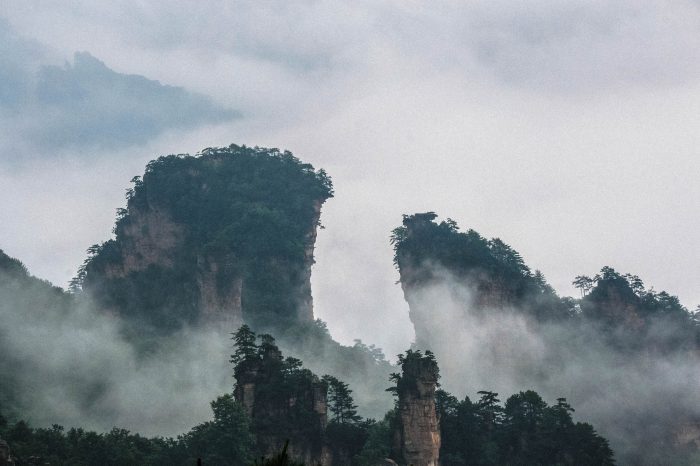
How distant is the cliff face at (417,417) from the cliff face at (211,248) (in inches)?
1567

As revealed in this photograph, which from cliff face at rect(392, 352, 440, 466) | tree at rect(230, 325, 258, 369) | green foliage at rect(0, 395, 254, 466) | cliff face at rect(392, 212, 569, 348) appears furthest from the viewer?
cliff face at rect(392, 212, 569, 348)

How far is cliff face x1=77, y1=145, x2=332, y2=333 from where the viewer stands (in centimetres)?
12988

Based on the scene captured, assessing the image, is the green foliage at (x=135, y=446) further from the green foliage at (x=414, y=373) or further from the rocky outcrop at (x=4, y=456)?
the green foliage at (x=414, y=373)

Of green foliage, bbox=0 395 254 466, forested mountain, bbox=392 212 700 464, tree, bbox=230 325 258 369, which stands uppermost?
forested mountain, bbox=392 212 700 464

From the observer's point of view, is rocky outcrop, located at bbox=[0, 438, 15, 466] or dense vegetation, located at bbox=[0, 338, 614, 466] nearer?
rocky outcrop, located at bbox=[0, 438, 15, 466]

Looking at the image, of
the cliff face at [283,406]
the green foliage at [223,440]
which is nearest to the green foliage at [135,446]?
the green foliage at [223,440]

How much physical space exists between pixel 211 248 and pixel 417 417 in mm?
45606

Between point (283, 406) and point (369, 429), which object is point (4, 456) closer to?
point (283, 406)

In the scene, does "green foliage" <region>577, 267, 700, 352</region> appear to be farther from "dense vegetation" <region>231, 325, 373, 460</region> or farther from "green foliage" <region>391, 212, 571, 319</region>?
"dense vegetation" <region>231, 325, 373, 460</region>

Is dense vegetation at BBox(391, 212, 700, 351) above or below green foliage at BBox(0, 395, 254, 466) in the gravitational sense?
above

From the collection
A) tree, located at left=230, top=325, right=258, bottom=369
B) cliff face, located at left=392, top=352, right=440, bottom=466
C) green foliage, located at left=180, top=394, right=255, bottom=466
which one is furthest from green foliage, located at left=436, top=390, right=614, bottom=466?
green foliage, located at left=180, top=394, right=255, bottom=466

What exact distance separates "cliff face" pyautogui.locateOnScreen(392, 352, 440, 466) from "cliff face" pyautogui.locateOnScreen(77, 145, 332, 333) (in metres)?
39.8

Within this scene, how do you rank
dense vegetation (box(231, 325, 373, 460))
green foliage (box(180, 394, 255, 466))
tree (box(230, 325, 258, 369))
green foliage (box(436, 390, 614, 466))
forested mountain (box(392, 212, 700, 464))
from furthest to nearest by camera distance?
forested mountain (box(392, 212, 700, 464)) < tree (box(230, 325, 258, 369)) < dense vegetation (box(231, 325, 373, 460)) < green foliage (box(436, 390, 614, 466)) < green foliage (box(180, 394, 255, 466))

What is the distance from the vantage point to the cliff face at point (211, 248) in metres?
130
